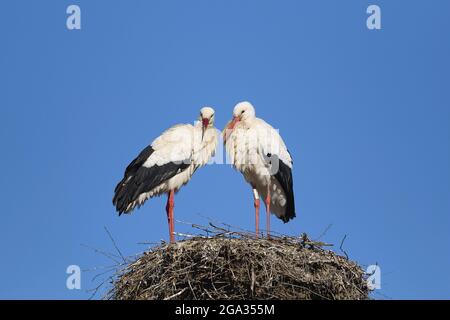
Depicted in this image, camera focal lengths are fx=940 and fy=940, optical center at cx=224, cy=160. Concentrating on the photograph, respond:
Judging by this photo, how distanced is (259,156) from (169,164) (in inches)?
37.5

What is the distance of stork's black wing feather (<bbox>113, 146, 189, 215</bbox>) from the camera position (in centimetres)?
962

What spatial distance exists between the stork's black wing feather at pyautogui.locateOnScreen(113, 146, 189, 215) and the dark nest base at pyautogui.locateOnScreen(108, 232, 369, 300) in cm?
136

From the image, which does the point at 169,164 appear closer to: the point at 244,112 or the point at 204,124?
the point at 204,124

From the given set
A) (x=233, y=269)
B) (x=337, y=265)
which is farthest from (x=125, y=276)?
(x=337, y=265)

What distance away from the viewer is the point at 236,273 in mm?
7961

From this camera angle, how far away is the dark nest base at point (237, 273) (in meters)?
7.93

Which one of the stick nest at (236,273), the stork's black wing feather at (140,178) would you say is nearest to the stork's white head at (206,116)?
the stork's black wing feather at (140,178)

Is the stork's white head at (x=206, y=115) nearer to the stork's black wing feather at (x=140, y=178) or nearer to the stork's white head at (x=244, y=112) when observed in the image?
the stork's white head at (x=244, y=112)

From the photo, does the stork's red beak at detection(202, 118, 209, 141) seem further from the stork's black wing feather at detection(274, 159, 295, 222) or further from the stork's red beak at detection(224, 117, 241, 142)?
the stork's black wing feather at detection(274, 159, 295, 222)

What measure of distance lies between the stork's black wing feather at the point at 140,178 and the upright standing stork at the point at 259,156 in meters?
0.60

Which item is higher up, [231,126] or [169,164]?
[231,126]

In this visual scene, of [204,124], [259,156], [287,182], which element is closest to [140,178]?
[204,124]
